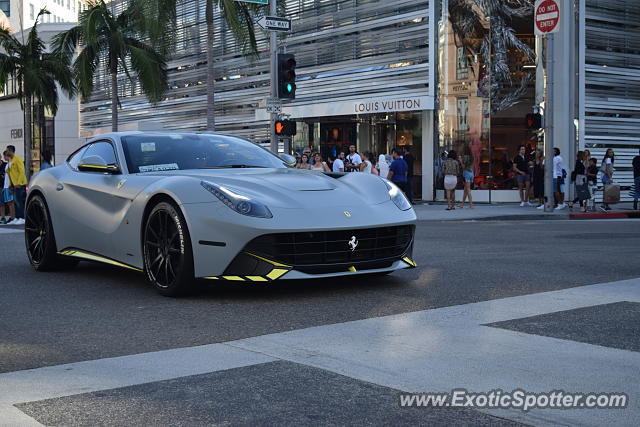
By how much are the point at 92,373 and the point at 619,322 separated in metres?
3.21

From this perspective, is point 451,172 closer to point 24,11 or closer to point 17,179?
point 17,179

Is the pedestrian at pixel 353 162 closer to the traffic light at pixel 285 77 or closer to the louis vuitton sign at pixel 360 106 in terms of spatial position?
the louis vuitton sign at pixel 360 106

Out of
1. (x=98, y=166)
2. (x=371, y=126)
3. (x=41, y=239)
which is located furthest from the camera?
(x=371, y=126)

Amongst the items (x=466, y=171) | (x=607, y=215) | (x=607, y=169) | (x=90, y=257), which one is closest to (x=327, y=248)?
(x=90, y=257)

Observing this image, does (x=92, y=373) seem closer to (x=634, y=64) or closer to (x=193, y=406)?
(x=193, y=406)

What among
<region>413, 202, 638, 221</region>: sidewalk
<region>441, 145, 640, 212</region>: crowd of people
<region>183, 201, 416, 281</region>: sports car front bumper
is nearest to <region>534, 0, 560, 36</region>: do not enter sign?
<region>441, 145, 640, 212</region>: crowd of people

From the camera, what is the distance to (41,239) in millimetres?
8797

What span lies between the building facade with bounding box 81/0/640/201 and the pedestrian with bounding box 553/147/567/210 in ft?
9.25

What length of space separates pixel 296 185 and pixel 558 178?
1846 cm

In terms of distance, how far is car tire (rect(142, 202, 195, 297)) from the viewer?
6.75 m

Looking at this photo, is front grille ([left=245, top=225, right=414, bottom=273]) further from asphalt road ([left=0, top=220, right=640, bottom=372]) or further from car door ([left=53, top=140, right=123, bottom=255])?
car door ([left=53, top=140, right=123, bottom=255])

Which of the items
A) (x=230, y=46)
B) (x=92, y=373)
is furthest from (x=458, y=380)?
(x=230, y=46)

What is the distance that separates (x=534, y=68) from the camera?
27.4 metres

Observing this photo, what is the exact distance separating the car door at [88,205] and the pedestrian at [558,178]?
17.7 m
